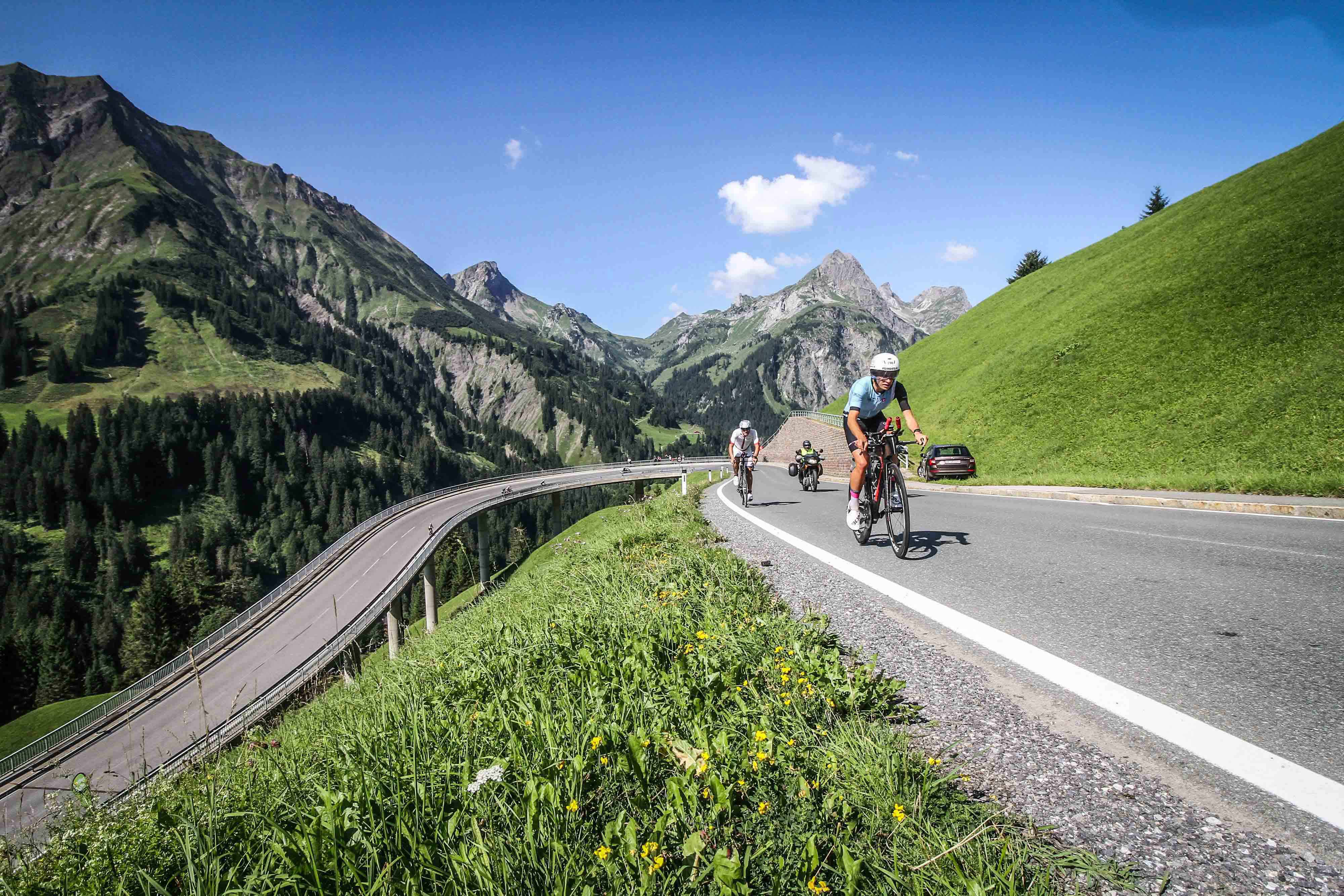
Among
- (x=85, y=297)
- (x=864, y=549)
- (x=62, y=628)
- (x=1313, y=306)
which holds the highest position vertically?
(x=85, y=297)

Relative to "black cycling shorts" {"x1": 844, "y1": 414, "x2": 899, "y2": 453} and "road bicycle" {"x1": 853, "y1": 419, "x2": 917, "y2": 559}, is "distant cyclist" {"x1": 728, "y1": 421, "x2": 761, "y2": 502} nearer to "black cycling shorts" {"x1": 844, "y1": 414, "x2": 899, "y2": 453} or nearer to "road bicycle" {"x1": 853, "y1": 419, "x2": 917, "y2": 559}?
"black cycling shorts" {"x1": 844, "y1": 414, "x2": 899, "y2": 453}

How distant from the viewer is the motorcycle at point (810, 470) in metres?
21.0

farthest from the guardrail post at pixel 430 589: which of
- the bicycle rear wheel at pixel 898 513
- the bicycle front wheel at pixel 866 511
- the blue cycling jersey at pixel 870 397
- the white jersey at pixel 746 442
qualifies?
the bicycle rear wheel at pixel 898 513

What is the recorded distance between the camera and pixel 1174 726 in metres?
2.47

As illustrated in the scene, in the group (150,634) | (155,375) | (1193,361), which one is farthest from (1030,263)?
(155,375)

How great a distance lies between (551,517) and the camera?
136m

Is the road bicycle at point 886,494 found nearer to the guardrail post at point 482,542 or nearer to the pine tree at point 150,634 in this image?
the guardrail post at point 482,542

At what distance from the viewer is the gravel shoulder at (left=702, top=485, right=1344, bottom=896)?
1.64m

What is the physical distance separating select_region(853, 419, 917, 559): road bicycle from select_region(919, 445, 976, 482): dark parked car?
20.1 meters

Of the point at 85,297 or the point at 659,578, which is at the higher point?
the point at 85,297

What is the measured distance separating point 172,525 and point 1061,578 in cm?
15362

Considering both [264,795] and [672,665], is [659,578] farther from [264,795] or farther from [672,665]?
[264,795]

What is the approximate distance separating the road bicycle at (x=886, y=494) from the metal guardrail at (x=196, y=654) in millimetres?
6476

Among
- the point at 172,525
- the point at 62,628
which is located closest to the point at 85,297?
the point at 172,525
